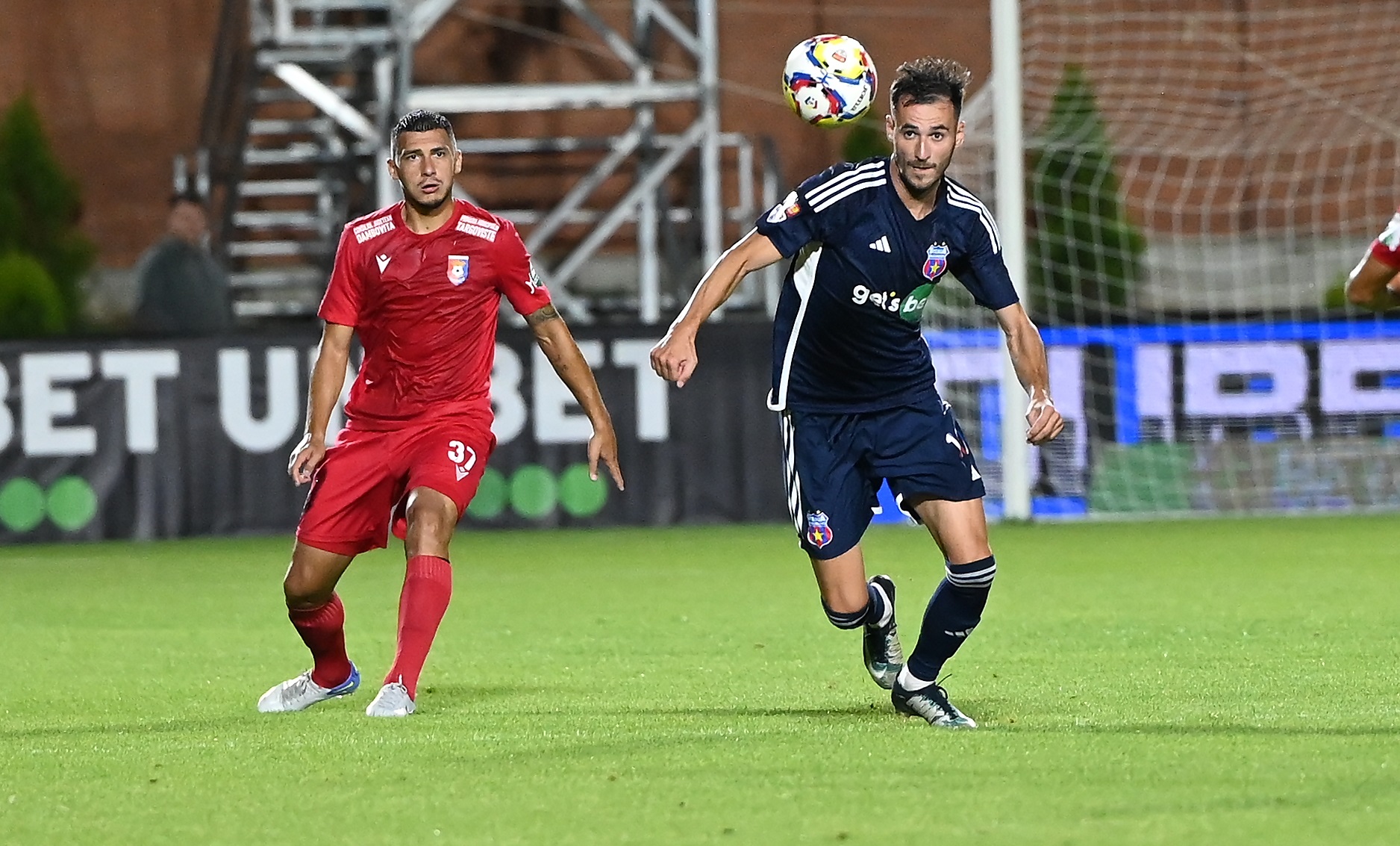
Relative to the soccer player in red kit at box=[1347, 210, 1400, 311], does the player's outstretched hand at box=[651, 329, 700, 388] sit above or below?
below

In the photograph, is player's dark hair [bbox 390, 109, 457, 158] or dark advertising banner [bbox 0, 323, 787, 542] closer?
player's dark hair [bbox 390, 109, 457, 158]

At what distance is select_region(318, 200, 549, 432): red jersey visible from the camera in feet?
22.4

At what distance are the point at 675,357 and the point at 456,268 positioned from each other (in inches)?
53.5

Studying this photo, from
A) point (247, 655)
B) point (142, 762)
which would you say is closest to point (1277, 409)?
point (247, 655)

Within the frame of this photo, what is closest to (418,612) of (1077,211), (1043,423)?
(1043,423)

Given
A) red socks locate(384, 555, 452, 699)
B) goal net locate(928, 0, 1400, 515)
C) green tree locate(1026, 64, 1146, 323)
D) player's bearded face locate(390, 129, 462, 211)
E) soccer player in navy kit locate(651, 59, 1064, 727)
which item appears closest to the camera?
soccer player in navy kit locate(651, 59, 1064, 727)

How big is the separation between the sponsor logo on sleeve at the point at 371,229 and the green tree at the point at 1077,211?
35.2 feet

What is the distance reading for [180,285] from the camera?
50.1 feet

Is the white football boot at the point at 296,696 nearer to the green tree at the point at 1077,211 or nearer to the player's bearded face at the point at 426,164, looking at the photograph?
the player's bearded face at the point at 426,164

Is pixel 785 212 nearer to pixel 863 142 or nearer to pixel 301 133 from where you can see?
pixel 301 133

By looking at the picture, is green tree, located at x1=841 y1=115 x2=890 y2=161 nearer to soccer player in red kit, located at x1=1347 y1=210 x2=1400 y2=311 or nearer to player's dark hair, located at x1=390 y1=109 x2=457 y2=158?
player's dark hair, located at x1=390 y1=109 x2=457 y2=158

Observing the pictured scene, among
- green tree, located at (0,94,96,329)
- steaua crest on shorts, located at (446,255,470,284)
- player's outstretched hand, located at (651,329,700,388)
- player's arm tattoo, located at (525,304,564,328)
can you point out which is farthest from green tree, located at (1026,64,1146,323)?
player's outstretched hand, located at (651,329,700,388)

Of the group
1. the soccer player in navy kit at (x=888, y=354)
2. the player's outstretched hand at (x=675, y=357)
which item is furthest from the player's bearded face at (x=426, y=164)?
the player's outstretched hand at (x=675, y=357)

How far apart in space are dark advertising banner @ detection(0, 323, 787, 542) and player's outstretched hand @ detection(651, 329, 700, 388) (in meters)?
8.38
